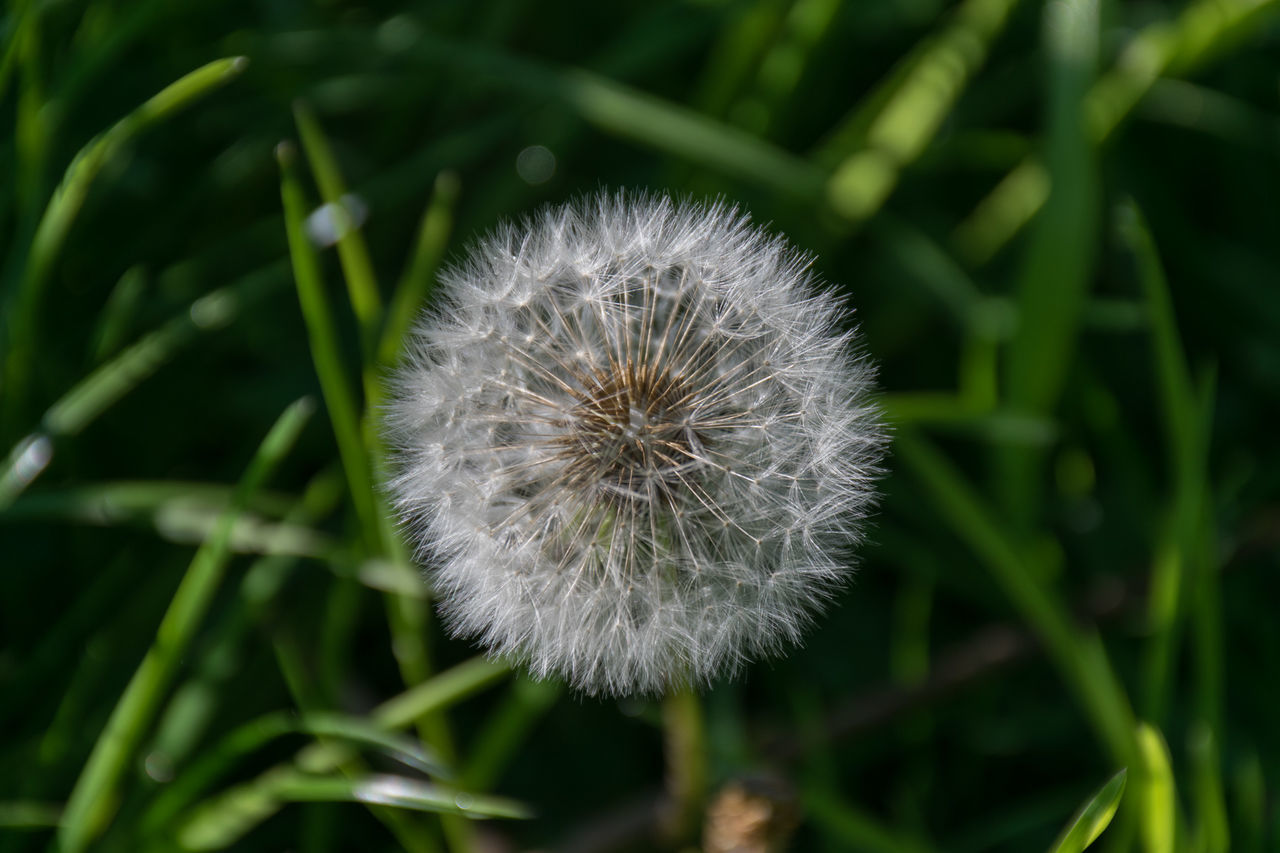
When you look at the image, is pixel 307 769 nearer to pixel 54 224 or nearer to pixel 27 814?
pixel 27 814

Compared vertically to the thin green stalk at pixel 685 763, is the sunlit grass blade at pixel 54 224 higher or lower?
higher

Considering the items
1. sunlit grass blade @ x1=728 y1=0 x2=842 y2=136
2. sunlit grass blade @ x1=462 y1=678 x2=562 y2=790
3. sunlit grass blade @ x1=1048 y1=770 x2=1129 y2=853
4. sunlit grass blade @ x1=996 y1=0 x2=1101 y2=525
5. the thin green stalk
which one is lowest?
sunlit grass blade @ x1=1048 y1=770 x2=1129 y2=853

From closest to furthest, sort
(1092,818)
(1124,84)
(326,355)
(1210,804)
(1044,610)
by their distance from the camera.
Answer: (1092,818) → (1210,804) → (326,355) → (1044,610) → (1124,84)

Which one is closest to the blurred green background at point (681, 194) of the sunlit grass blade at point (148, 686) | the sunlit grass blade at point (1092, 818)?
the sunlit grass blade at point (148, 686)

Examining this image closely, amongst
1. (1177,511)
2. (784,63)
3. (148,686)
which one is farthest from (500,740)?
(784,63)

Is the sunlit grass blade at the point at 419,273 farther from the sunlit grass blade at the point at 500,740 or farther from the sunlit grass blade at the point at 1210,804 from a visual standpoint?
the sunlit grass blade at the point at 1210,804

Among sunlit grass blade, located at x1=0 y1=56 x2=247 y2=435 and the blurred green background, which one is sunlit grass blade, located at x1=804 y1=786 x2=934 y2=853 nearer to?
the blurred green background

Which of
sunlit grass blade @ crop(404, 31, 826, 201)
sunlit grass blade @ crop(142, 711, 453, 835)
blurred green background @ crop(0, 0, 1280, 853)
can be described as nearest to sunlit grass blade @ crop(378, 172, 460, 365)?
blurred green background @ crop(0, 0, 1280, 853)
